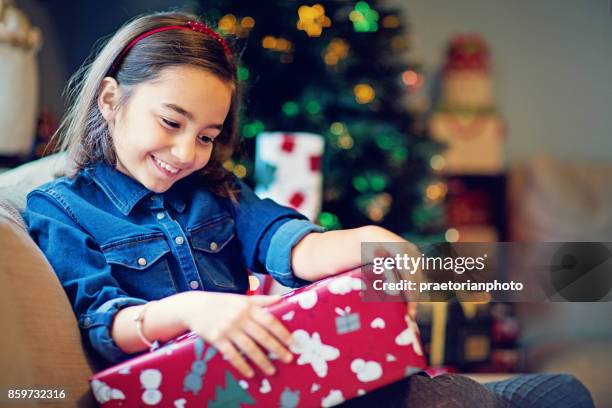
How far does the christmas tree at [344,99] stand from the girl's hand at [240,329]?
4.47 feet

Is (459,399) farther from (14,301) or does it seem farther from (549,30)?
(549,30)

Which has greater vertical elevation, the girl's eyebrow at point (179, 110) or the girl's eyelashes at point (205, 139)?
the girl's eyebrow at point (179, 110)

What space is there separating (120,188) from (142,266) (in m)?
0.13

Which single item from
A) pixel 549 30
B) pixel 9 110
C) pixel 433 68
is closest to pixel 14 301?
pixel 9 110

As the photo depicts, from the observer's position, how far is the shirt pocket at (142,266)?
2.96 feet

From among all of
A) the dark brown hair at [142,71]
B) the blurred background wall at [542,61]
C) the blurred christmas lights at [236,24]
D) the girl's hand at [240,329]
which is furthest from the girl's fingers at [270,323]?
the blurred background wall at [542,61]

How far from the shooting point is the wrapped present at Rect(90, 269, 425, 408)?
2.38 ft

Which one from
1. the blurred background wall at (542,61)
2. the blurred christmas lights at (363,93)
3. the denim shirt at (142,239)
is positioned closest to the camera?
the denim shirt at (142,239)

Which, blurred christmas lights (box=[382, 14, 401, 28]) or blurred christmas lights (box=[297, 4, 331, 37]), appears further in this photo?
blurred christmas lights (box=[382, 14, 401, 28])

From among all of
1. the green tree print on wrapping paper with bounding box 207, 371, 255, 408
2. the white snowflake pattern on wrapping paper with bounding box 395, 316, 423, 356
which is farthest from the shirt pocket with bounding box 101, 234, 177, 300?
the white snowflake pattern on wrapping paper with bounding box 395, 316, 423, 356

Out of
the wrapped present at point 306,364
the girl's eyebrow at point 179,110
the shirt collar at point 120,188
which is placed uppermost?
the girl's eyebrow at point 179,110

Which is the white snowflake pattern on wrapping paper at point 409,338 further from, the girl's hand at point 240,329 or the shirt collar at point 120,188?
the shirt collar at point 120,188

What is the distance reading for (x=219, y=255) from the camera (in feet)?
3.36

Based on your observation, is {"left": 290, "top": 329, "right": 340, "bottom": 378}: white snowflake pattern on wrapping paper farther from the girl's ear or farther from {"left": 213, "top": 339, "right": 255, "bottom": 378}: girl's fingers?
the girl's ear
